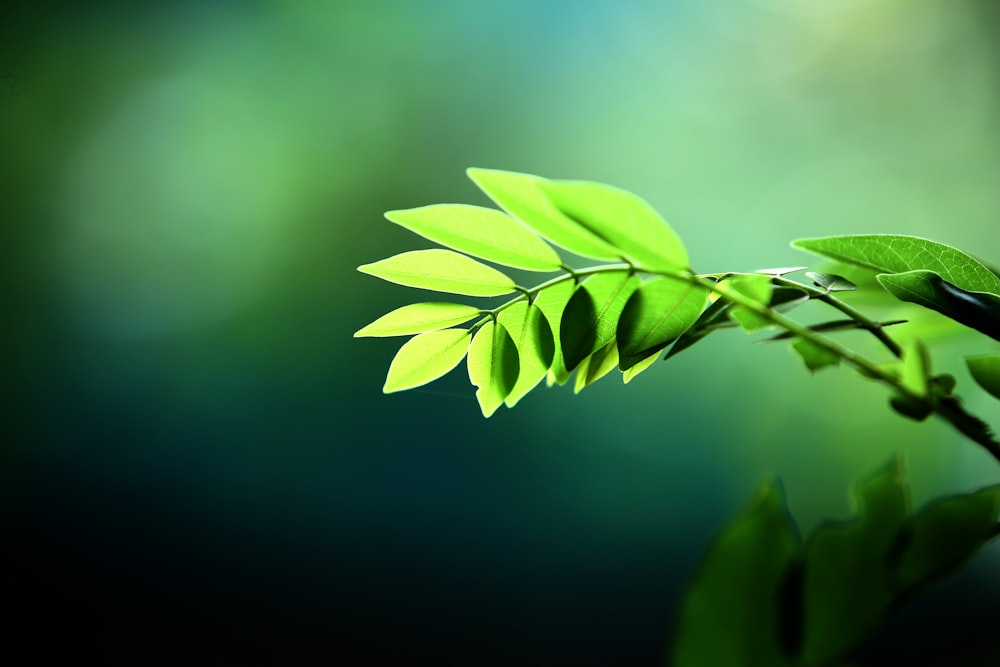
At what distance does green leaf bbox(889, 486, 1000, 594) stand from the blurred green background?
183 centimetres

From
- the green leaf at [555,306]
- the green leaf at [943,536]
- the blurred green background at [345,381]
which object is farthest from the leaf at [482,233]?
the blurred green background at [345,381]

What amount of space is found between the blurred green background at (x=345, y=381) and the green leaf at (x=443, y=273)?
1763 mm

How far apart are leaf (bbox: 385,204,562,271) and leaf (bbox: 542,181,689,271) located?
31mm

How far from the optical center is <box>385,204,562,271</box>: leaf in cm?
19

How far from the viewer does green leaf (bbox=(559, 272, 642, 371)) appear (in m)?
0.20

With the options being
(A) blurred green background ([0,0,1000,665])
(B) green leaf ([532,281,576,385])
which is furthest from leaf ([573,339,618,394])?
(A) blurred green background ([0,0,1000,665])

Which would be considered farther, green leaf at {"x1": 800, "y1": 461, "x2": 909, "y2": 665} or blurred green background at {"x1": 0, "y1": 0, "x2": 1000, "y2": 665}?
blurred green background at {"x1": 0, "y1": 0, "x2": 1000, "y2": 665}

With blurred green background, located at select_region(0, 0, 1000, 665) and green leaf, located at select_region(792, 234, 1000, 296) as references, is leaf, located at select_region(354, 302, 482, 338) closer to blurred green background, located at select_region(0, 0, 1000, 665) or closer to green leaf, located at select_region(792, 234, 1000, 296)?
green leaf, located at select_region(792, 234, 1000, 296)

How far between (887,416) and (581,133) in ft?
4.74

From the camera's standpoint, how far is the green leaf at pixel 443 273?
21 centimetres

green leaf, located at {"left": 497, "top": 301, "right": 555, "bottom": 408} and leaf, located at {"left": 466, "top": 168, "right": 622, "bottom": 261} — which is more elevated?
leaf, located at {"left": 466, "top": 168, "right": 622, "bottom": 261}

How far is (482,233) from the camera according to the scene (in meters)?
0.20

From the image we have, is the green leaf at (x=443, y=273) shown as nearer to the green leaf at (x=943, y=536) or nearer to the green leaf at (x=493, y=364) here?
the green leaf at (x=493, y=364)

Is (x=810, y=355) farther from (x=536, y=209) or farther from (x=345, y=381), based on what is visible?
(x=345, y=381)
